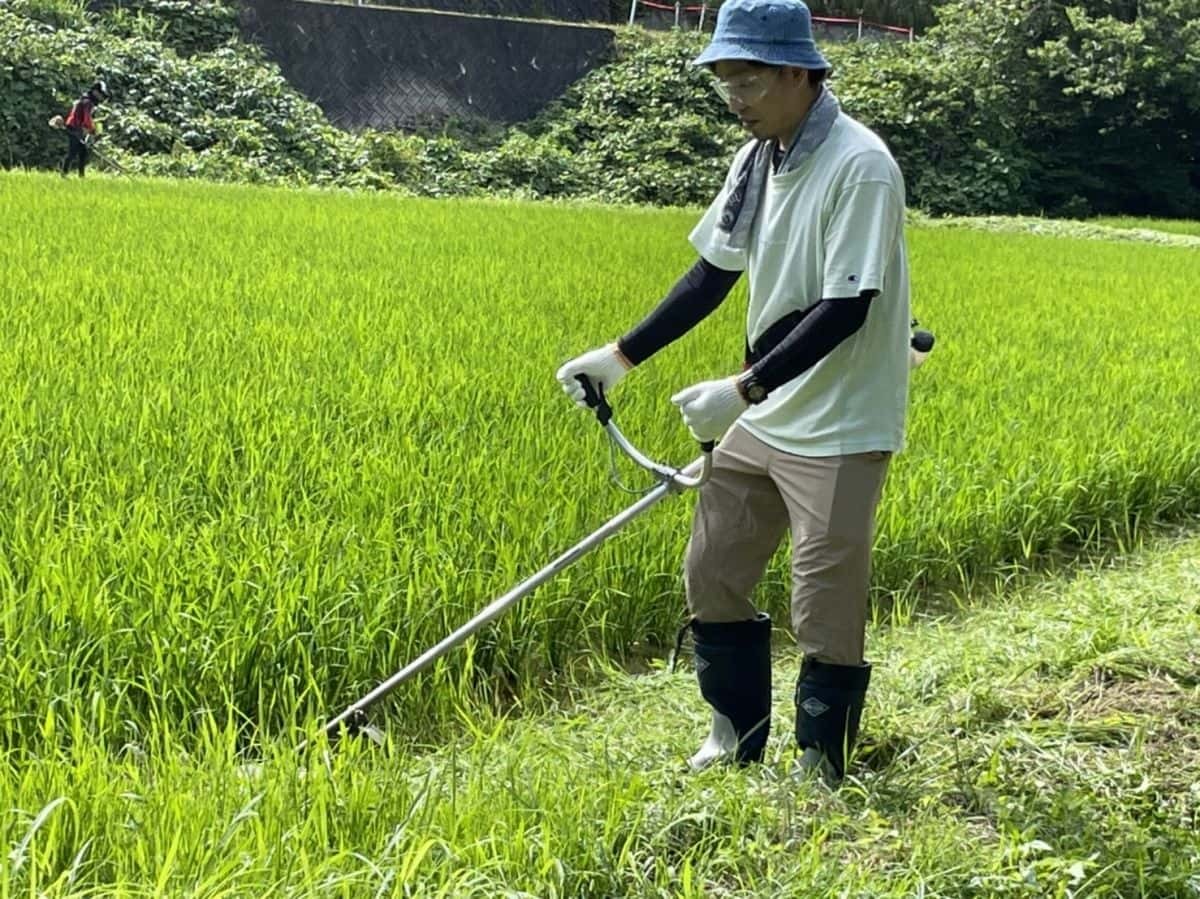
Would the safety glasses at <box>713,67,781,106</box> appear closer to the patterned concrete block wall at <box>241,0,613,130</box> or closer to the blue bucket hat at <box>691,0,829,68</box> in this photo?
the blue bucket hat at <box>691,0,829,68</box>

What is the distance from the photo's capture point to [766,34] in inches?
66.2

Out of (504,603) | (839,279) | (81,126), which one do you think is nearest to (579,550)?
(504,603)

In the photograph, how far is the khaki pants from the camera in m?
1.81

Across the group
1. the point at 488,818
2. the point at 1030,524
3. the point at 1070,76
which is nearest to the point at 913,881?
the point at 488,818

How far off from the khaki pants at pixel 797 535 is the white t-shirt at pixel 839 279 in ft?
0.13

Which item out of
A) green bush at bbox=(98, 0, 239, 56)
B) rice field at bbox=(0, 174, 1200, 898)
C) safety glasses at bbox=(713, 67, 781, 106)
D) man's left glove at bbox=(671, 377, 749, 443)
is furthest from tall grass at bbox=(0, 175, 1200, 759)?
green bush at bbox=(98, 0, 239, 56)

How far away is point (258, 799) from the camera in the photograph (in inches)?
59.4

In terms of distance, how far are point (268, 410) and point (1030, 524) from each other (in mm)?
2271

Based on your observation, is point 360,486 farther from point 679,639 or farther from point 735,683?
point 735,683

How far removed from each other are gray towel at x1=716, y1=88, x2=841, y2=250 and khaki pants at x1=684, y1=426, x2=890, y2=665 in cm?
33

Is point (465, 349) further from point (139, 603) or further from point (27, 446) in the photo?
point (139, 603)

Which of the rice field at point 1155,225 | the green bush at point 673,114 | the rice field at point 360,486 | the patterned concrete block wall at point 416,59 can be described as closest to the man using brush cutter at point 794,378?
the rice field at point 360,486

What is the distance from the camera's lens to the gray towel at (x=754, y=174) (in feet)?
5.78

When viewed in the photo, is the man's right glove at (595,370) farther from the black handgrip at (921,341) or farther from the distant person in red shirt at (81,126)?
the distant person in red shirt at (81,126)
